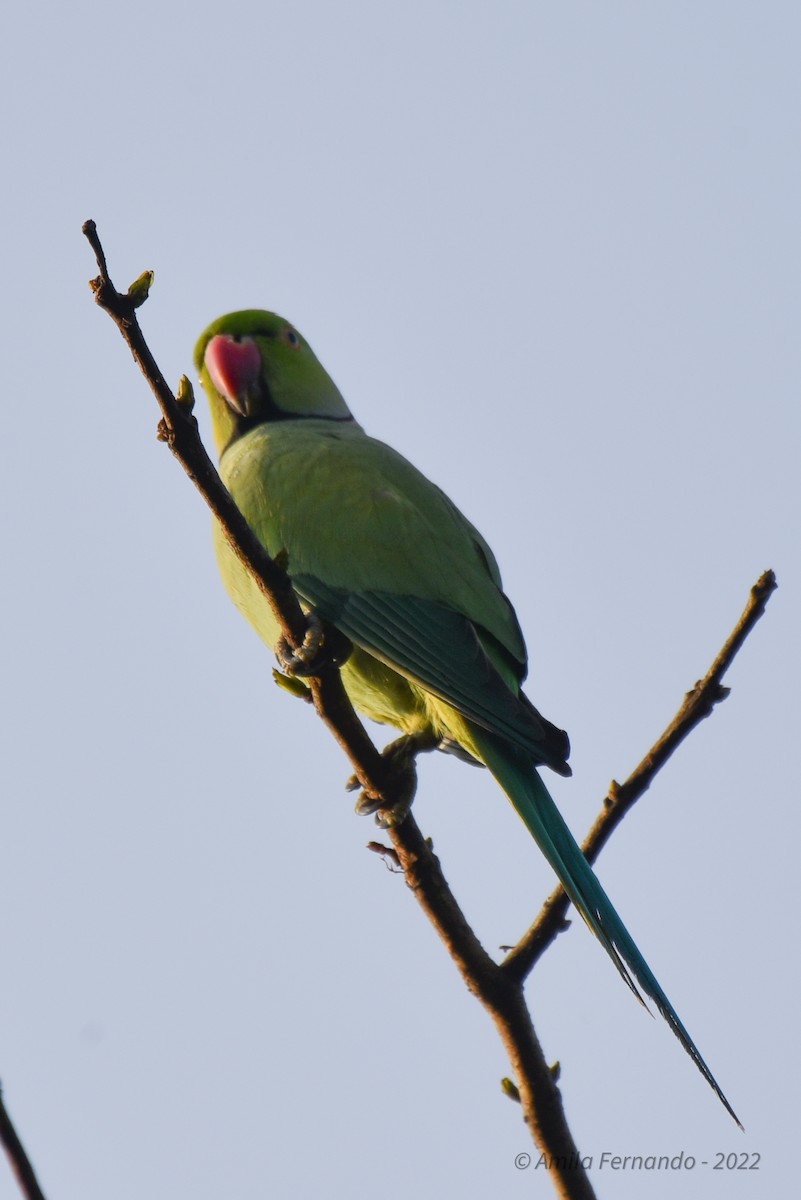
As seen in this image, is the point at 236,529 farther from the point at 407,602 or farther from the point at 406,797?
the point at 407,602

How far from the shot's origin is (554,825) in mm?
3305

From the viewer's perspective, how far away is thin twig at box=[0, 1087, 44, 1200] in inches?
50.6

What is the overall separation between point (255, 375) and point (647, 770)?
9.13ft

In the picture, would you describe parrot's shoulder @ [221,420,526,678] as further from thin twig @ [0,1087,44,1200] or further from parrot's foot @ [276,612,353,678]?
thin twig @ [0,1087,44,1200]

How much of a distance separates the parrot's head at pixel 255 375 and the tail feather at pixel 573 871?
203 centimetres

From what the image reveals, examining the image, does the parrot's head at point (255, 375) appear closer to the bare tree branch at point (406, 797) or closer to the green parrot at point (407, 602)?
the green parrot at point (407, 602)

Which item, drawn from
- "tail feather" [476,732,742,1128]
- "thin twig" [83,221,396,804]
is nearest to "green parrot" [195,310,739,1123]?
"tail feather" [476,732,742,1128]

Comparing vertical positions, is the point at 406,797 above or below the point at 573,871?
above

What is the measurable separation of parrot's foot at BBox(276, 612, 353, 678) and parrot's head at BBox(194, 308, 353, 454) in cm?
189

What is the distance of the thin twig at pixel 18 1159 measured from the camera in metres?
1.28

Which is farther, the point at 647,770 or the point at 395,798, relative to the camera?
the point at 395,798

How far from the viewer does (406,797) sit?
3.30 m

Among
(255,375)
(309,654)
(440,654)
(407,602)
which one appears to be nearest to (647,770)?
(309,654)

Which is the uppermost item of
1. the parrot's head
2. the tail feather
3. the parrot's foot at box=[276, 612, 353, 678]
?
the parrot's head
